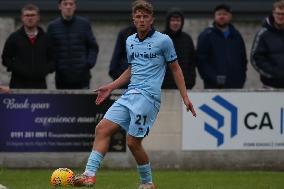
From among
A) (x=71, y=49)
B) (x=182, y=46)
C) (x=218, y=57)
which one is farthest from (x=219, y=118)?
(x=71, y=49)

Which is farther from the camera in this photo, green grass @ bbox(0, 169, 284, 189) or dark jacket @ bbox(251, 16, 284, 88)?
dark jacket @ bbox(251, 16, 284, 88)

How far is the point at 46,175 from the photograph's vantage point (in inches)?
503

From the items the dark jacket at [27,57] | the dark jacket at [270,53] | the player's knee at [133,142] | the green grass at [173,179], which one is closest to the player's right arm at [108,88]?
the player's knee at [133,142]

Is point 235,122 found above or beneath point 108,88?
beneath

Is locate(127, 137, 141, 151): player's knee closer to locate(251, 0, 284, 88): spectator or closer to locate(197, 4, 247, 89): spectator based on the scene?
locate(197, 4, 247, 89): spectator

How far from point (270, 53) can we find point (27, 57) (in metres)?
3.74

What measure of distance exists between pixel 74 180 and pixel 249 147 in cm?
500

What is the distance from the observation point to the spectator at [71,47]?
559 inches

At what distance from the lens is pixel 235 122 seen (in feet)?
46.6

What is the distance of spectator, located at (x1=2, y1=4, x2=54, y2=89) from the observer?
550 inches

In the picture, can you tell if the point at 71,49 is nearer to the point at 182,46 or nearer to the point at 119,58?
the point at 119,58

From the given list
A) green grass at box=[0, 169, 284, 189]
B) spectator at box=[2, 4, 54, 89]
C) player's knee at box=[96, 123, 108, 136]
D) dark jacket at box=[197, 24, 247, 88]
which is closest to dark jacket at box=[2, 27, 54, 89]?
spectator at box=[2, 4, 54, 89]

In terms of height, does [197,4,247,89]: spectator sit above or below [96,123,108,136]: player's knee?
above

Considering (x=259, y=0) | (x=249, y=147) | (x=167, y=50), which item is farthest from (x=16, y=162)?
(x=259, y=0)
